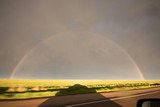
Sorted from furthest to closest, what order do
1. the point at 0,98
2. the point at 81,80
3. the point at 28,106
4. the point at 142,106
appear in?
the point at 81,80, the point at 0,98, the point at 28,106, the point at 142,106

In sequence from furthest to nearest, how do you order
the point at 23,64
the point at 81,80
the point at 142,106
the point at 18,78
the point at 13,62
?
the point at 81,80
the point at 23,64
the point at 18,78
the point at 13,62
the point at 142,106

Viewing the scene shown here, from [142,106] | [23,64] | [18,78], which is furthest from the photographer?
[23,64]

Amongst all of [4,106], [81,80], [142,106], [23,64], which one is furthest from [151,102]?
[81,80]

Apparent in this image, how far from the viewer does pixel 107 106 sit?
1533 centimetres

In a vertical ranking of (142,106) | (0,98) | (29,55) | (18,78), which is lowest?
(142,106)

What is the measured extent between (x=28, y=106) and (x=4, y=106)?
78.5 inches

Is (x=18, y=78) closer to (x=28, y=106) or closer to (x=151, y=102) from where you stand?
(x=28, y=106)

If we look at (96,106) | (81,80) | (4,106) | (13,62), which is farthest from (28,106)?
(81,80)

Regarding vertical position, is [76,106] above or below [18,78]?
below

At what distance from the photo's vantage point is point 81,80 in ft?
209

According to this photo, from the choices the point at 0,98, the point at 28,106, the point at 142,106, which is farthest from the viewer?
the point at 0,98

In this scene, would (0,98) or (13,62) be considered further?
(13,62)

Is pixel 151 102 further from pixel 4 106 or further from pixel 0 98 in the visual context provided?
pixel 0 98

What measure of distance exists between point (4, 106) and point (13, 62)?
78.8ft
